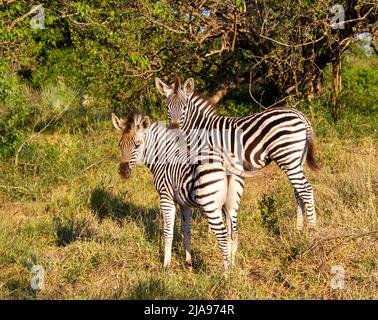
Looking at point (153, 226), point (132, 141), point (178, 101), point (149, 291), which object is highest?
point (178, 101)

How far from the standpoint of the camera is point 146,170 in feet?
30.4

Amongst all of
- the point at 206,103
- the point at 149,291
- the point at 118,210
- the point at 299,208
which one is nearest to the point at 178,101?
the point at 206,103

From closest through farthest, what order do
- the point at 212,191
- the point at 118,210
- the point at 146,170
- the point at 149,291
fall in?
the point at 149,291 → the point at 212,191 → the point at 118,210 → the point at 146,170

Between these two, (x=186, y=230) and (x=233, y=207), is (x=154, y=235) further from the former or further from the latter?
(x=233, y=207)

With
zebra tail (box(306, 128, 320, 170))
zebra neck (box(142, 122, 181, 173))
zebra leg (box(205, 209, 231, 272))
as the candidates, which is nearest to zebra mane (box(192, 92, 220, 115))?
zebra neck (box(142, 122, 181, 173))

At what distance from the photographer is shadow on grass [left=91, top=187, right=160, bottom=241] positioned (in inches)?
281

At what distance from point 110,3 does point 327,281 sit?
6.49 m

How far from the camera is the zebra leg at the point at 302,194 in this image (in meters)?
6.59

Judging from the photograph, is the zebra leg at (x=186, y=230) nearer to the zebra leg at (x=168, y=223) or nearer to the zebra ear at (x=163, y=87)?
the zebra leg at (x=168, y=223)

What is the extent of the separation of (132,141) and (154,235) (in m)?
1.34

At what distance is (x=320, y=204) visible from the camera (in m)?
7.09

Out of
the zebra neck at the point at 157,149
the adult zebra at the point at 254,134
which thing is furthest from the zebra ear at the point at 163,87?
the zebra neck at the point at 157,149

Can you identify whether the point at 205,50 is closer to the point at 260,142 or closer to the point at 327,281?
the point at 260,142
